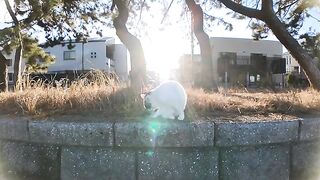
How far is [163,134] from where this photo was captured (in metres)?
3.29

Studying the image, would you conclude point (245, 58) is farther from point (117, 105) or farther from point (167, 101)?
point (167, 101)

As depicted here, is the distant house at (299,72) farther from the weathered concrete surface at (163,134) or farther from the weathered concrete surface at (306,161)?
the weathered concrete surface at (163,134)

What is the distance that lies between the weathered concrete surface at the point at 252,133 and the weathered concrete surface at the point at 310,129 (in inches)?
7.8

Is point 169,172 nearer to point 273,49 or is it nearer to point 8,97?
point 8,97

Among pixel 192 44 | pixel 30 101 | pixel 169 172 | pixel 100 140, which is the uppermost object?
pixel 192 44

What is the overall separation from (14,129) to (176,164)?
5.24 ft

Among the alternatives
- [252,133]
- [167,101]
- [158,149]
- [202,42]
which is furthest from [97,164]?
[202,42]

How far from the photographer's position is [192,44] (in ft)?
39.5

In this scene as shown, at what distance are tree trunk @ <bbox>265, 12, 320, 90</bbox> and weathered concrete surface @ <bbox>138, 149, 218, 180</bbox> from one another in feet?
14.2

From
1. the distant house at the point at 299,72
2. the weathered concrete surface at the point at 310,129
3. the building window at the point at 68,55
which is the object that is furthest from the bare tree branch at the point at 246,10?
the building window at the point at 68,55

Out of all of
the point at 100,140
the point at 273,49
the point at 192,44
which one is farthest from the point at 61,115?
the point at 273,49

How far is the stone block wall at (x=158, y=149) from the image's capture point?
131 inches

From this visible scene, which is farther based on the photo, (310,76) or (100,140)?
(310,76)

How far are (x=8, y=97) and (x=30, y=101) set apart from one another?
72cm
